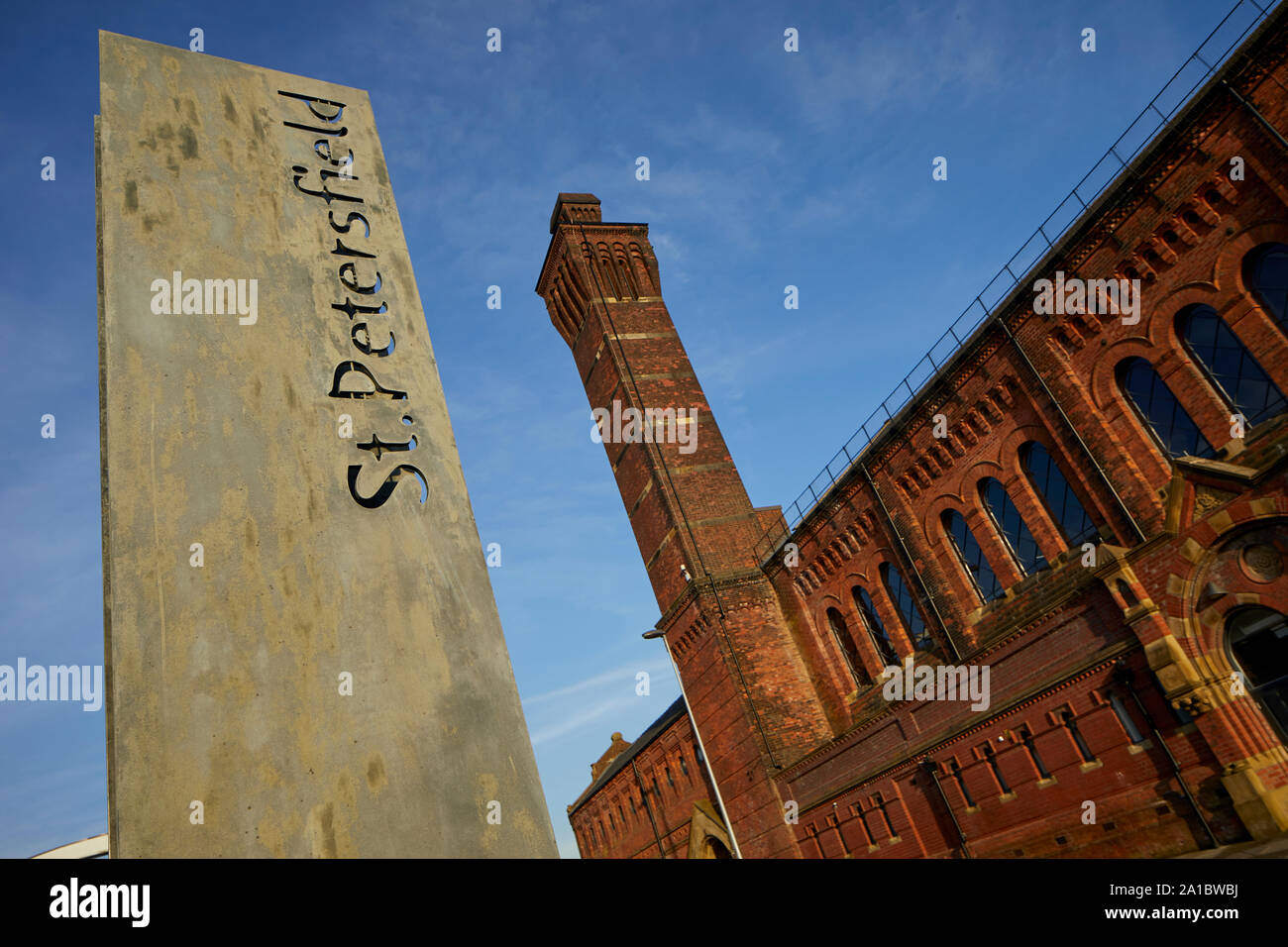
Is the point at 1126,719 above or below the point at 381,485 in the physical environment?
below

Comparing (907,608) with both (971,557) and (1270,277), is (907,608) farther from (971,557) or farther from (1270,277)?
(1270,277)

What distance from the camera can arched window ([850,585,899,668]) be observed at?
72.1 ft

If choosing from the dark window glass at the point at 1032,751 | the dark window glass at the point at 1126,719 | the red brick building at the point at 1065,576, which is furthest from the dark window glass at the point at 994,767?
the dark window glass at the point at 1126,719

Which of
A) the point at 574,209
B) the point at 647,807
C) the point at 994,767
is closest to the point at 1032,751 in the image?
the point at 994,767

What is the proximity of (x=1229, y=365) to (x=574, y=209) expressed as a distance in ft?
78.7

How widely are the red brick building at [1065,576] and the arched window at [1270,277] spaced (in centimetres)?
3

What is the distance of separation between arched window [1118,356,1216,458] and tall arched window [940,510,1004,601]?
490cm

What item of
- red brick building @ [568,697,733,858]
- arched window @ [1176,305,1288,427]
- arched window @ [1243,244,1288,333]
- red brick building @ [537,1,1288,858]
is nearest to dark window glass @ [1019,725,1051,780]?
red brick building @ [537,1,1288,858]

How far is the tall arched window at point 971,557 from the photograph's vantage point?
18.9 metres

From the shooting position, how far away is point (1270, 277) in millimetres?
13336

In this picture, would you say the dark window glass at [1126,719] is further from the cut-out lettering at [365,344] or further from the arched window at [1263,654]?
the cut-out lettering at [365,344]

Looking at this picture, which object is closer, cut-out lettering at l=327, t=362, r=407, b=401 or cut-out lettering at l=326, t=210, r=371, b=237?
cut-out lettering at l=327, t=362, r=407, b=401

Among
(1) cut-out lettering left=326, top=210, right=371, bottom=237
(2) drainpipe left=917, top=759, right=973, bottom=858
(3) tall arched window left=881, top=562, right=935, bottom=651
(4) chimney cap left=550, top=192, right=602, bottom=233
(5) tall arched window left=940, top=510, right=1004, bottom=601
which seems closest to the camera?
(1) cut-out lettering left=326, top=210, right=371, bottom=237

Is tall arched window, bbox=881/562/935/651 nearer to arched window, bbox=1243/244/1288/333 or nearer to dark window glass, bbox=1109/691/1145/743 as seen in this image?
dark window glass, bbox=1109/691/1145/743
